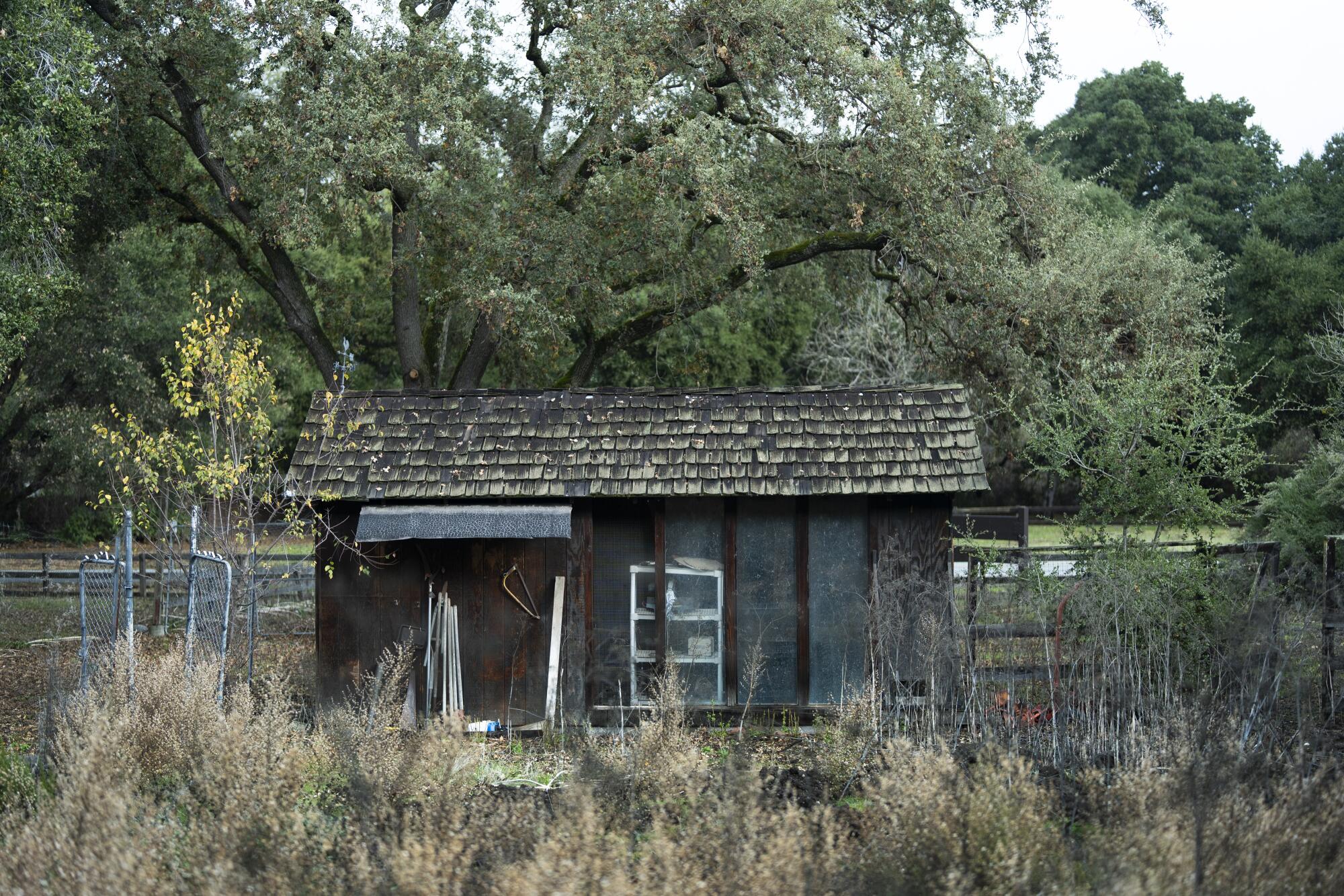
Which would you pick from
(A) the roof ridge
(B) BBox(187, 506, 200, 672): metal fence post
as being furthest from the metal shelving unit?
(B) BBox(187, 506, 200, 672): metal fence post

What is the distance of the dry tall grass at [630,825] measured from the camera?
18.0 feet

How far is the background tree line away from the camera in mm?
15352

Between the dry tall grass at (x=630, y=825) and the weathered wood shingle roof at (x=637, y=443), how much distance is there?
3593 millimetres

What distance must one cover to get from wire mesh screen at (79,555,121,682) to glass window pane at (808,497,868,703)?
5851 mm

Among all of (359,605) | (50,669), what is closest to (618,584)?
(359,605)

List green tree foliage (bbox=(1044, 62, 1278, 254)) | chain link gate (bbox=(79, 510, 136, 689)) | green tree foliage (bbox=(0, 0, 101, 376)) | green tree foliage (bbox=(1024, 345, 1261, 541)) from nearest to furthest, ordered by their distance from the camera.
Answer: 1. chain link gate (bbox=(79, 510, 136, 689))
2. green tree foliage (bbox=(1024, 345, 1261, 541))
3. green tree foliage (bbox=(0, 0, 101, 376))
4. green tree foliage (bbox=(1044, 62, 1278, 254))

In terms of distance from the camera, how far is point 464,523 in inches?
432

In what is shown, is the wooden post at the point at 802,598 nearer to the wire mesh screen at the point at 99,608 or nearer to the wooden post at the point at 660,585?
the wooden post at the point at 660,585

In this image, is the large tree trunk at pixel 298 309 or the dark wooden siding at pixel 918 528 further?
the large tree trunk at pixel 298 309

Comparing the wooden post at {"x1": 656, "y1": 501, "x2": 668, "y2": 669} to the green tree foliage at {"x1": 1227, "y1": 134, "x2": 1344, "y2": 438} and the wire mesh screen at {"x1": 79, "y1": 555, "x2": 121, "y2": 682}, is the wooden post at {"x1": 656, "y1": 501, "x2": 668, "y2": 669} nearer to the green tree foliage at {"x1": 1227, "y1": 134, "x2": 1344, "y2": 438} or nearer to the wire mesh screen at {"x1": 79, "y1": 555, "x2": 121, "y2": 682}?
the wire mesh screen at {"x1": 79, "y1": 555, "x2": 121, "y2": 682}

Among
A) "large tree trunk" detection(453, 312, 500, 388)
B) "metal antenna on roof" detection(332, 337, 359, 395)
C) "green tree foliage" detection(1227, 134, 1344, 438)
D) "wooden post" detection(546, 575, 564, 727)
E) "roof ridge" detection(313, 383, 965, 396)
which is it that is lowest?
"wooden post" detection(546, 575, 564, 727)

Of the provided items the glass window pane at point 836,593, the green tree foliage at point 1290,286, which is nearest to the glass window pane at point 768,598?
the glass window pane at point 836,593

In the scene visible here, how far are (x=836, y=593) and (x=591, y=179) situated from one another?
23.8 ft

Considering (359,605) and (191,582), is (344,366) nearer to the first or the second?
(359,605)
